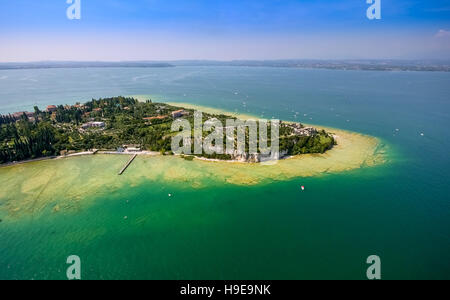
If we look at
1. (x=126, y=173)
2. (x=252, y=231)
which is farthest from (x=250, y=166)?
(x=126, y=173)

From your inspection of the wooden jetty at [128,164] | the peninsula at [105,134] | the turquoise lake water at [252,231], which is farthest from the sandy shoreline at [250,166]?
the turquoise lake water at [252,231]

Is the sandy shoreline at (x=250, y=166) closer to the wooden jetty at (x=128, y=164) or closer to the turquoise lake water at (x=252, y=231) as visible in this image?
the wooden jetty at (x=128, y=164)

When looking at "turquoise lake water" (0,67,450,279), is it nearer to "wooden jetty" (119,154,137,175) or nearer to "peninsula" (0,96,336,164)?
"wooden jetty" (119,154,137,175)

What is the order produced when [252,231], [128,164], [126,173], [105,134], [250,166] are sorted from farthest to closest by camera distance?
[105,134] → [128,164] → [250,166] → [126,173] → [252,231]

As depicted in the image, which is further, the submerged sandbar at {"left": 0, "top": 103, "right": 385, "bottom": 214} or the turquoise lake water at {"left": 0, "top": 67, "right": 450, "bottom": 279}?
the submerged sandbar at {"left": 0, "top": 103, "right": 385, "bottom": 214}

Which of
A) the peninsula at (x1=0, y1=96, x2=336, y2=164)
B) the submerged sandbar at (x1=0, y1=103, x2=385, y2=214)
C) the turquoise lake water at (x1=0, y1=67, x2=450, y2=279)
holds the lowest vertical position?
the turquoise lake water at (x1=0, y1=67, x2=450, y2=279)

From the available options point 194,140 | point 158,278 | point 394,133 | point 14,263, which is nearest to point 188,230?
point 158,278

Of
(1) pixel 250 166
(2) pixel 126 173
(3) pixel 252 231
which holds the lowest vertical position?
(3) pixel 252 231

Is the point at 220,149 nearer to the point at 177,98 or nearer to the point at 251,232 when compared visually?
the point at 251,232

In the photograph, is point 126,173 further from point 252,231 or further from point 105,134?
point 252,231

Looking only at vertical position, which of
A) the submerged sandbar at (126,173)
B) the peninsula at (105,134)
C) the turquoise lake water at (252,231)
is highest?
the peninsula at (105,134)

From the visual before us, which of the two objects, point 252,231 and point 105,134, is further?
point 105,134

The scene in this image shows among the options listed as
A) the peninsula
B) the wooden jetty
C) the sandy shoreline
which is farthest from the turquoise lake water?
the peninsula
